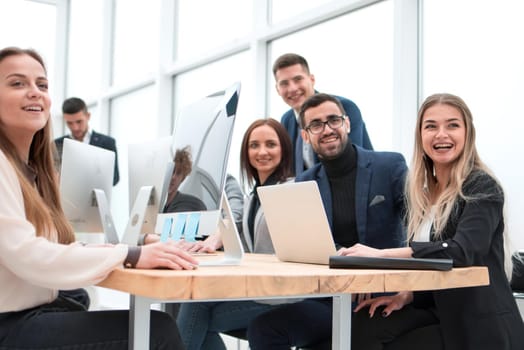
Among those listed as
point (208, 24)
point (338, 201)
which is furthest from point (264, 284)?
point (208, 24)

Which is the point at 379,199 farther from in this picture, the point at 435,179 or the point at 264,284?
the point at 264,284

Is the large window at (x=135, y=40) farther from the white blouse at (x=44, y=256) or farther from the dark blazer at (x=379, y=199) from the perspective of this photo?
the white blouse at (x=44, y=256)

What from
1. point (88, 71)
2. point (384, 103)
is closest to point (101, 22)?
point (88, 71)

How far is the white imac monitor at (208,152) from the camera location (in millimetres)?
1495

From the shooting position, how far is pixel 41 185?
159 centimetres

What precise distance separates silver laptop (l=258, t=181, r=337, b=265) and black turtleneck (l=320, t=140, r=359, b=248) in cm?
34

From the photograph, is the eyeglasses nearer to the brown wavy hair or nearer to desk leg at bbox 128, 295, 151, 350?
the brown wavy hair

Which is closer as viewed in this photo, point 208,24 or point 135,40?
point 208,24

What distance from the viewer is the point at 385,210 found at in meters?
2.02

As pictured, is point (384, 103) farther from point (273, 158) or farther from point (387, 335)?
point (387, 335)

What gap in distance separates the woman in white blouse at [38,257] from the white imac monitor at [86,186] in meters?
0.59

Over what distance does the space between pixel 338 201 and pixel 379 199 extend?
150 mm

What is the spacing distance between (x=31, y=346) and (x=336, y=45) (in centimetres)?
295

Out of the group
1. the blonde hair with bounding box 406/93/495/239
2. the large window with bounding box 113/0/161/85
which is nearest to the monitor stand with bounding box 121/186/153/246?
the blonde hair with bounding box 406/93/495/239
